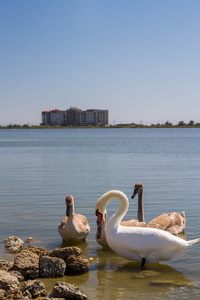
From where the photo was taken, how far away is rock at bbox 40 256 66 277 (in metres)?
8.48

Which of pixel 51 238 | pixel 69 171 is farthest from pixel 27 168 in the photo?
pixel 51 238

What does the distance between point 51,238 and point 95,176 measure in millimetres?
13262

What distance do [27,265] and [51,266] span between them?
0.45 m

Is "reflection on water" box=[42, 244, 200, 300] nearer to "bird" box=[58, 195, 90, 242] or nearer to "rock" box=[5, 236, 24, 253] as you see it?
"bird" box=[58, 195, 90, 242]

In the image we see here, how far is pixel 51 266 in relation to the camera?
8.53 metres

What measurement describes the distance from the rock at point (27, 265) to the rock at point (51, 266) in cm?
12

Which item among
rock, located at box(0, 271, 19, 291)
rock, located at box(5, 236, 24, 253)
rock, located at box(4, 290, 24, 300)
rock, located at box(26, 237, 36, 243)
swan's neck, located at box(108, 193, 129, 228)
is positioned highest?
swan's neck, located at box(108, 193, 129, 228)

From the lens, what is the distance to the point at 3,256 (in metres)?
10.1

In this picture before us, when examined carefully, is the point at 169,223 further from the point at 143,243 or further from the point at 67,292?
the point at 67,292

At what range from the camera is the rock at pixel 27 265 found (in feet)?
27.5

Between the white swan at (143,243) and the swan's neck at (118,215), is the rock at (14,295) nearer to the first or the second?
the white swan at (143,243)

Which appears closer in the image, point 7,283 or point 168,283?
point 7,283

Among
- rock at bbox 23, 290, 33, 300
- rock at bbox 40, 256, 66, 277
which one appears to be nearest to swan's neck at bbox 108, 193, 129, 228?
rock at bbox 40, 256, 66, 277

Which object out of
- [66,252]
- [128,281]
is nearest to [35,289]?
[66,252]
